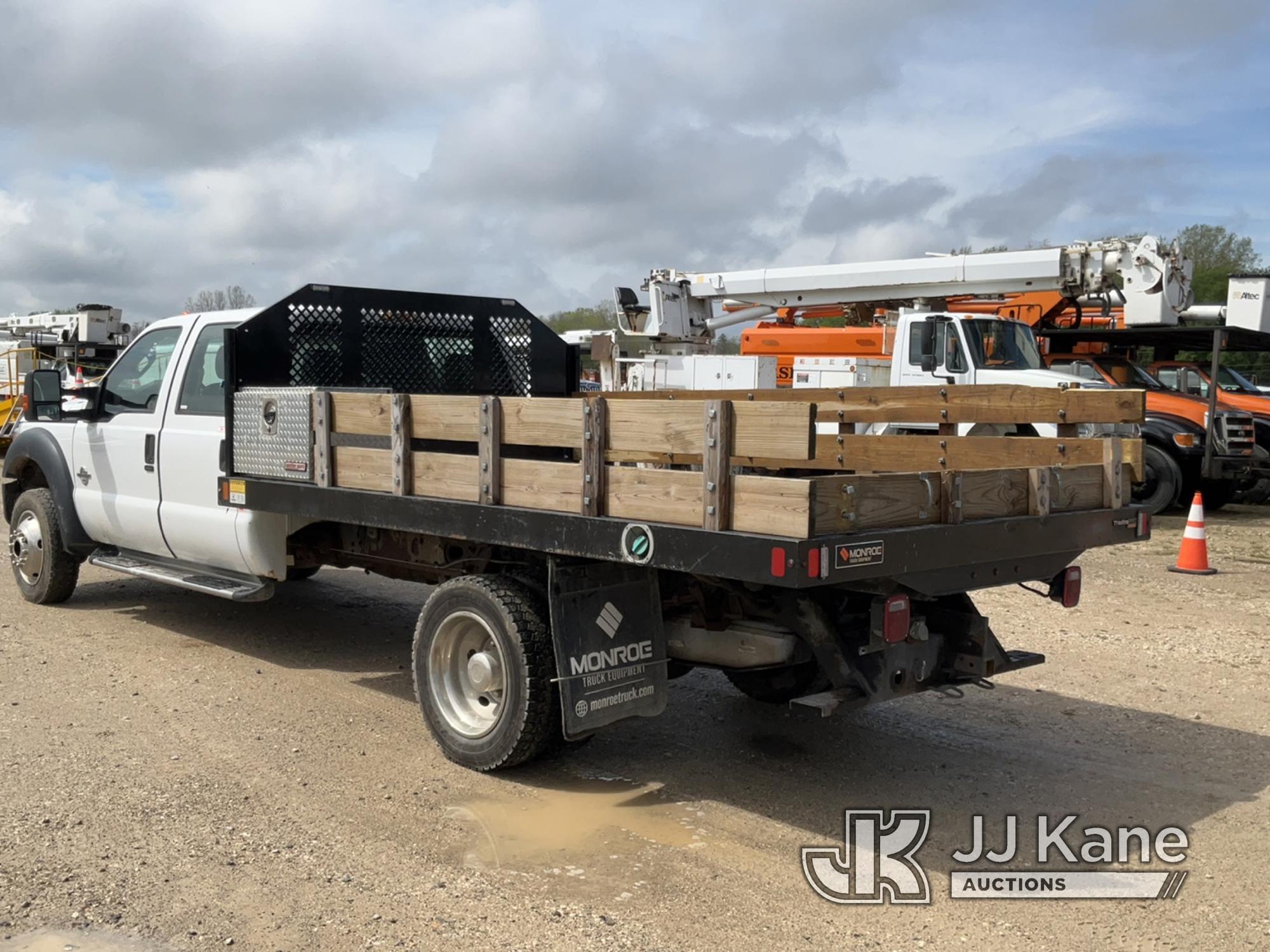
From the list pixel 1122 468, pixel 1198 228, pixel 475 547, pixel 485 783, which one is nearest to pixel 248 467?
pixel 475 547

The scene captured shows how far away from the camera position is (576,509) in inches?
174

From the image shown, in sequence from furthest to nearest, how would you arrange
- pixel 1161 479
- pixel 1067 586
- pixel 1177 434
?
pixel 1161 479
pixel 1177 434
pixel 1067 586

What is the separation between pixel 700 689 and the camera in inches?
258

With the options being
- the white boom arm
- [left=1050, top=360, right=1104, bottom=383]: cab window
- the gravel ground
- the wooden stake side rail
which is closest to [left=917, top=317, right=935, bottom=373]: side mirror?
the white boom arm

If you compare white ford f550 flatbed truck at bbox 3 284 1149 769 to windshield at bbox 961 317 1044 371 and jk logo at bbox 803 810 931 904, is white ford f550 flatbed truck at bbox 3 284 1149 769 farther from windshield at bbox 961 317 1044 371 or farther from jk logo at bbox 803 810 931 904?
windshield at bbox 961 317 1044 371

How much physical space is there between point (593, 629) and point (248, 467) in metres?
2.40

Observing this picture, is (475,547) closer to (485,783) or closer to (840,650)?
(485,783)

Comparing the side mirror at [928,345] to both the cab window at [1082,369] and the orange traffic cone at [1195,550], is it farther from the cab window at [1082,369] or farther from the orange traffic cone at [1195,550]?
the orange traffic cone at [1195,550]

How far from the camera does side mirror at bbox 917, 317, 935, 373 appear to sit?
13.7 meters

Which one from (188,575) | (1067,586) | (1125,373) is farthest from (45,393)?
(1125,373)

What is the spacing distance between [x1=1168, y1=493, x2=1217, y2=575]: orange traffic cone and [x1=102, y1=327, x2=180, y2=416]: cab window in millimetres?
8904

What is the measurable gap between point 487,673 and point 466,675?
0.29 m

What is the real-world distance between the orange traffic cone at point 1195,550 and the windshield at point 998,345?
11.0 feet

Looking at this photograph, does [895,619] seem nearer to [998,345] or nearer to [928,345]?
[928,345]
